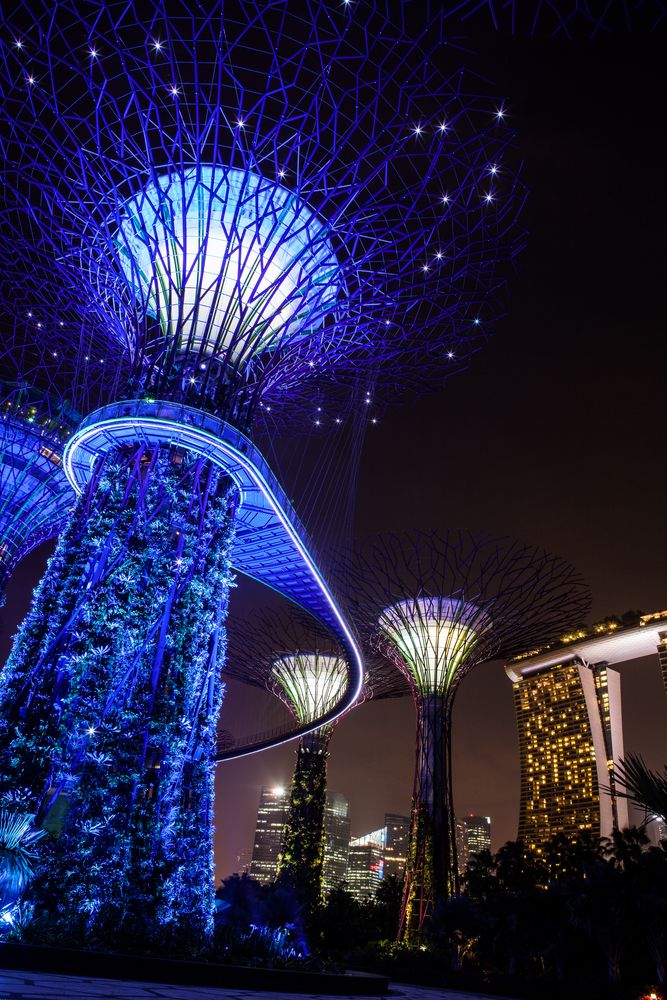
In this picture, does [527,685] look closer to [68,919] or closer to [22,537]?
[22,537]

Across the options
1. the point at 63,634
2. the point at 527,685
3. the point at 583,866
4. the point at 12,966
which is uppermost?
the point at 527,685

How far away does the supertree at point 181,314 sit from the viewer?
546 inches

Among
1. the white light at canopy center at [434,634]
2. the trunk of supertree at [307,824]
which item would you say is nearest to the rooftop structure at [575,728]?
the white light at canopy center at [434,634]

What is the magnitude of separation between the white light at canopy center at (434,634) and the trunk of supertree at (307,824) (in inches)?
332

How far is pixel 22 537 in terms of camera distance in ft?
91.8

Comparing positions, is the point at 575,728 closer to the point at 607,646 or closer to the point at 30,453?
the point at 607,646

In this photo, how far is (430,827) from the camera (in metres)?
30.6

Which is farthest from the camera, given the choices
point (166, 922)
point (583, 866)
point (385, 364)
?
point (583, 866)

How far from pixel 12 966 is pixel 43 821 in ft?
13.0

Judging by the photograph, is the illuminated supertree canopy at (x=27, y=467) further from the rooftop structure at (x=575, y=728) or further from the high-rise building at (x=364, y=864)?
the high-rise building at (x=364, y=864)

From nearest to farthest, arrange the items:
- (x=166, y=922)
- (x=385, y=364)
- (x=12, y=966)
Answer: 1. (x=12, y=966)
2. (x=166, y=922)
3. (x=385, y=364)

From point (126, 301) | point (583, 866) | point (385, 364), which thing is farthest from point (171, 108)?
point (583, 866)

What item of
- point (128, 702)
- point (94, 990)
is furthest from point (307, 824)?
point (94, 990)

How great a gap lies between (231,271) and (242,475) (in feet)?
18.7
